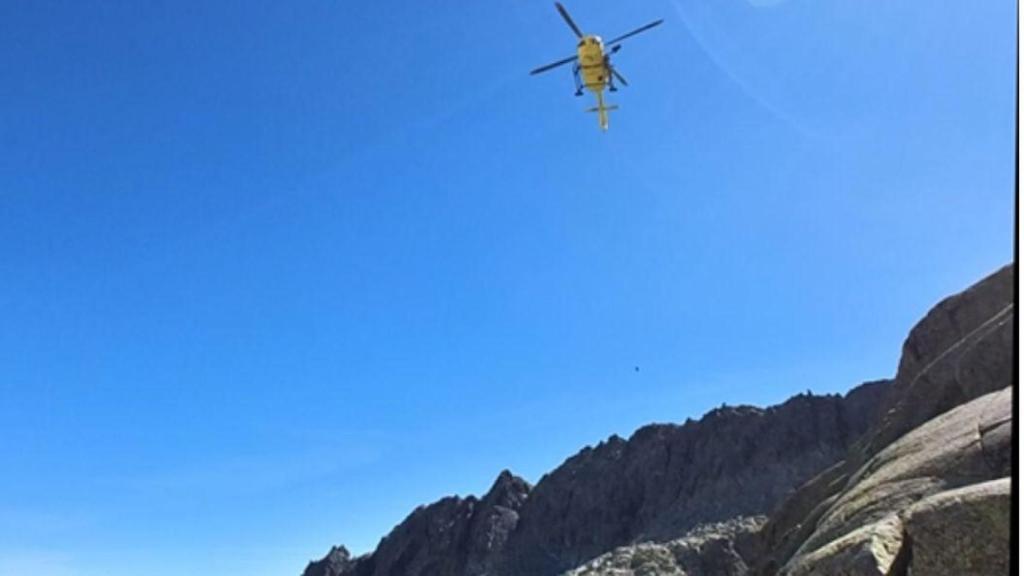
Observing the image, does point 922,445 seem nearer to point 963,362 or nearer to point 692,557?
point 963,362

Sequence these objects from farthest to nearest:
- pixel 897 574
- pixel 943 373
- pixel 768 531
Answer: pixel 768 531 → pixel 943 373 → pixel 897 574

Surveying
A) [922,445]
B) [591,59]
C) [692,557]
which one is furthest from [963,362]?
[692,557]

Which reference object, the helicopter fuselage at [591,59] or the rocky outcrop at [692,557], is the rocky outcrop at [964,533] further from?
the rocky outcrop at [692,557]

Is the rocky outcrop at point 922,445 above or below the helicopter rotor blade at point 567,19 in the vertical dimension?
below

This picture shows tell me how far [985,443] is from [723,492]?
7166 inches

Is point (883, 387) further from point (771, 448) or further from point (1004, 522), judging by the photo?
point (1004, 522)

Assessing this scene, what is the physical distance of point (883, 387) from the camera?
192750mm

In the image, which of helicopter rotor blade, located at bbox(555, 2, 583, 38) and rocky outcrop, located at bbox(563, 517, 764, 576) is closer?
helicopter rotor blade, located at bbox(555, 2, 583, 38)

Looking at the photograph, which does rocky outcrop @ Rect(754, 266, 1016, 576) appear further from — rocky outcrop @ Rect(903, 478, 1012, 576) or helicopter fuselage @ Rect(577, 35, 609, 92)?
helicopter fuselage @ Rect(577, 35, 609, 92)

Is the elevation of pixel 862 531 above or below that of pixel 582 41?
below

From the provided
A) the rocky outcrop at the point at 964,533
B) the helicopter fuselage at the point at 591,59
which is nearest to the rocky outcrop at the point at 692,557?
the helicopter fuselage at the point at 591,59

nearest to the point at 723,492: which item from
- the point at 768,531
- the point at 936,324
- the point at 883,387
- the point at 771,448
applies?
the point at 771,448

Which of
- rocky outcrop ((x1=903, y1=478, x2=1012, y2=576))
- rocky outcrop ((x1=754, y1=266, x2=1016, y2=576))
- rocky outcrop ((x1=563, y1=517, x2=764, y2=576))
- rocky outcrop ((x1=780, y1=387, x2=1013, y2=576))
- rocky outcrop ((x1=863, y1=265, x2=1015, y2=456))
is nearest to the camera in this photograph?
rocky outcrop ((x1=903, y1=478, x2=1012, y2=576))

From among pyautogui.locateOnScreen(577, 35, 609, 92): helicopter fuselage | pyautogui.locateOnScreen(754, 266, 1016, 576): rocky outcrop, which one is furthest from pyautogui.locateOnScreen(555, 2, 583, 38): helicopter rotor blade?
pyautogui.locateOnScreen(754, 266, 1016, 576): rocky outcrop
